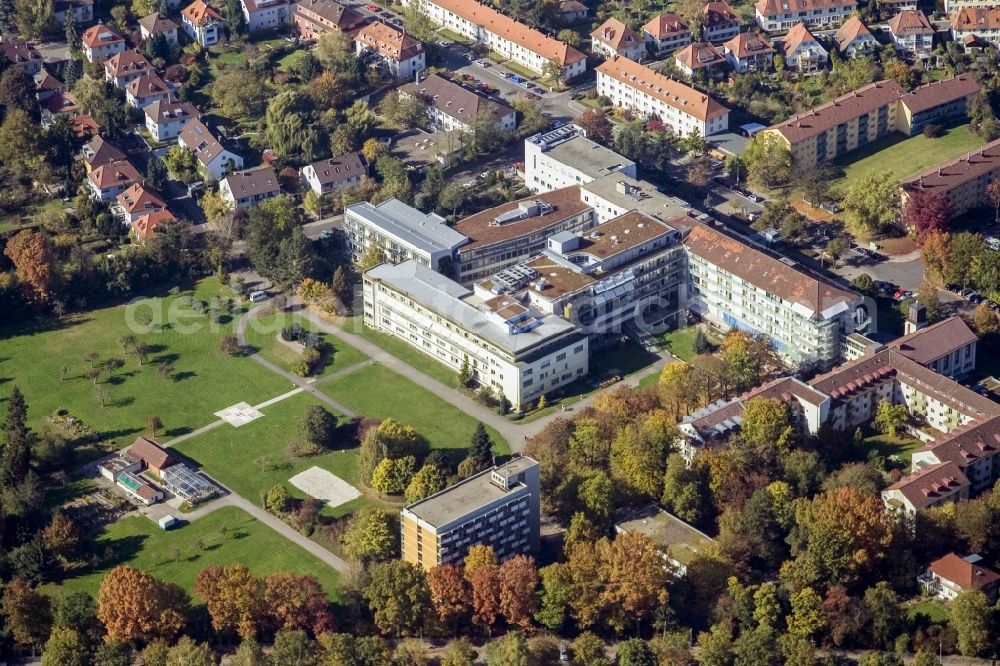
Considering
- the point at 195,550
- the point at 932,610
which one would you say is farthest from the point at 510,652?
the point at 932,610

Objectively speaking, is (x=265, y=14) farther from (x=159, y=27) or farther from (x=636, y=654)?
(x=636, y=654)

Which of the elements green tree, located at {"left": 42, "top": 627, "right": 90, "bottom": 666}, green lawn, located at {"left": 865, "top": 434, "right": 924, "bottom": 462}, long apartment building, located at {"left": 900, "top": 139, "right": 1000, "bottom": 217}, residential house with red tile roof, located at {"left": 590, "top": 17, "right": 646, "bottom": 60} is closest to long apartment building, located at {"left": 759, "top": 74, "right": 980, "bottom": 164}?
long apartment building, located at {"left": 900, "top": 139, "right": 1000, "bottom": 217}

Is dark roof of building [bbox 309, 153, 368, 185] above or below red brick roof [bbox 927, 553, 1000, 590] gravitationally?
above

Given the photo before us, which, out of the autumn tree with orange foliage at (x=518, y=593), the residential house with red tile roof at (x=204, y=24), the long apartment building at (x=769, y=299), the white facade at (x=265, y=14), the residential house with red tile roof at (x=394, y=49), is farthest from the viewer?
the white facade at (x=265, y=14)

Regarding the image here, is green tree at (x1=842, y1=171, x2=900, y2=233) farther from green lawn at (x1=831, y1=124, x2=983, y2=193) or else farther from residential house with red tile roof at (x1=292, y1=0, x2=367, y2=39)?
residential house with red tile roof at (x1=292, y1=0, x2=367, y2=39)

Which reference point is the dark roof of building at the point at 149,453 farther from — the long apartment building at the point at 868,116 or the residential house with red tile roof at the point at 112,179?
the long apartment building at the point at 868,116

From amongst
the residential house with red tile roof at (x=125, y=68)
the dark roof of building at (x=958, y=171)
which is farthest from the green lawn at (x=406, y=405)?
the residential house with red tile roof at (x=125, y=68)

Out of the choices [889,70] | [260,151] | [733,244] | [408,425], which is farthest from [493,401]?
[889,70]

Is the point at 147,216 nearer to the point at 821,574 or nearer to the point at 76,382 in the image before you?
the point at 76,382
